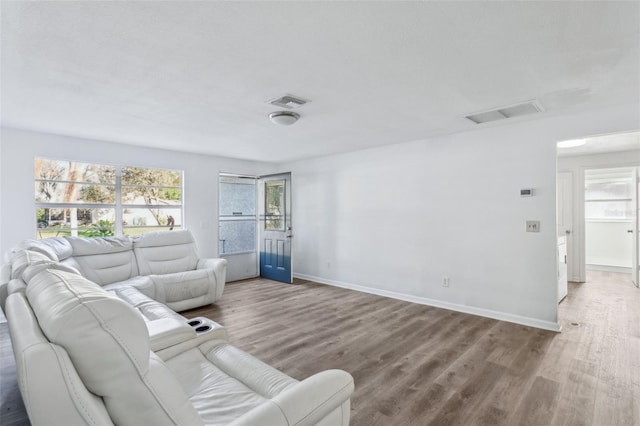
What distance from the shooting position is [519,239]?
3.70 m

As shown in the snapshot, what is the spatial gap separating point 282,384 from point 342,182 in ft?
14.0

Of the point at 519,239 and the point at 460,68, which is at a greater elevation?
the point at 460,68

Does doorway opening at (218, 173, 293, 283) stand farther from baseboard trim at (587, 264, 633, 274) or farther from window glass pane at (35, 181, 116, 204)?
baseboard trim at (587, 264, 633, 274)

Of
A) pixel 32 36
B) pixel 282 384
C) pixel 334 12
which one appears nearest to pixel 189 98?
pixel 32 36

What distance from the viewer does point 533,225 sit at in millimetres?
3604

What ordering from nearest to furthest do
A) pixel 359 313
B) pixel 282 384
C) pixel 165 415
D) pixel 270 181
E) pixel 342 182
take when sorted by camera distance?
pixel 165 415 < pixel 282 384 < pixel 359 313 < pixel 342 182 < pixel 270 181

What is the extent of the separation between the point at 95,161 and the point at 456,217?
5.23 metres

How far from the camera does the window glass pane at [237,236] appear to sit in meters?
6.15

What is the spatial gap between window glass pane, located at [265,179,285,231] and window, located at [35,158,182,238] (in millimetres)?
1652

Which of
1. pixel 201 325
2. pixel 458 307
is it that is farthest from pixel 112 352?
pixel 458 307

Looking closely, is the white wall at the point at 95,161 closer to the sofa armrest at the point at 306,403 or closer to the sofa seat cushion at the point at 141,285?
the sofa seat cushion at the point at 141,285

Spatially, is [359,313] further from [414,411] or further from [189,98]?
[189,98]

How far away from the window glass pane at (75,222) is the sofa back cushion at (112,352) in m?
4.26

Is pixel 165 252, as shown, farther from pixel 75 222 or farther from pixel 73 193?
pixel 73 193
